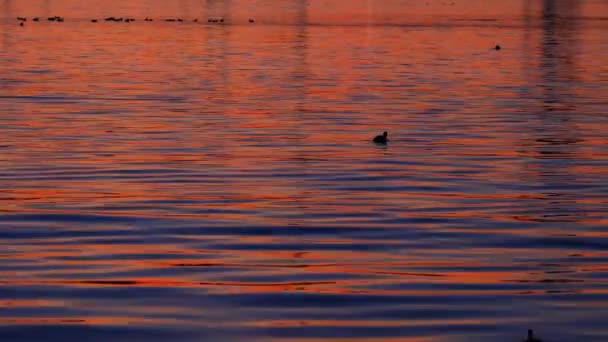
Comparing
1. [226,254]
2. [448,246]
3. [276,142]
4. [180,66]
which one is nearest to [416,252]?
[448,246]

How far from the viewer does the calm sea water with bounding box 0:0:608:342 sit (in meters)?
11.4

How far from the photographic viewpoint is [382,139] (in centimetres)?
2527

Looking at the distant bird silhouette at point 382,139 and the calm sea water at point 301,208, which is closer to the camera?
the calm sea water at point 301,208

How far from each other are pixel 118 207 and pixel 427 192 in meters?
4.50

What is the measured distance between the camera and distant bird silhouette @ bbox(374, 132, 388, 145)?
82.7ft

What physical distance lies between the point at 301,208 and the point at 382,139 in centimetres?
809

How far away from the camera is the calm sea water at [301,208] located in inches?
449

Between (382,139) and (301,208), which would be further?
(382,139)

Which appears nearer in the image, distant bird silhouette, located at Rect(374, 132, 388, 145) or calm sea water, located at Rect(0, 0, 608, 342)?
calm sea water, located at Rect(0, 0, 608, 342)

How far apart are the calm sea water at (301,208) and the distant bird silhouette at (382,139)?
44 cm

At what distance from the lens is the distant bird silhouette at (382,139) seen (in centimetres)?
2520

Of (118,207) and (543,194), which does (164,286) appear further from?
(543,194)

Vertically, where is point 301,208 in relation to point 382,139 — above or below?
above

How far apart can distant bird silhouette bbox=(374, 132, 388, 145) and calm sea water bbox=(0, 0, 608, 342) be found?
0.44 meters
